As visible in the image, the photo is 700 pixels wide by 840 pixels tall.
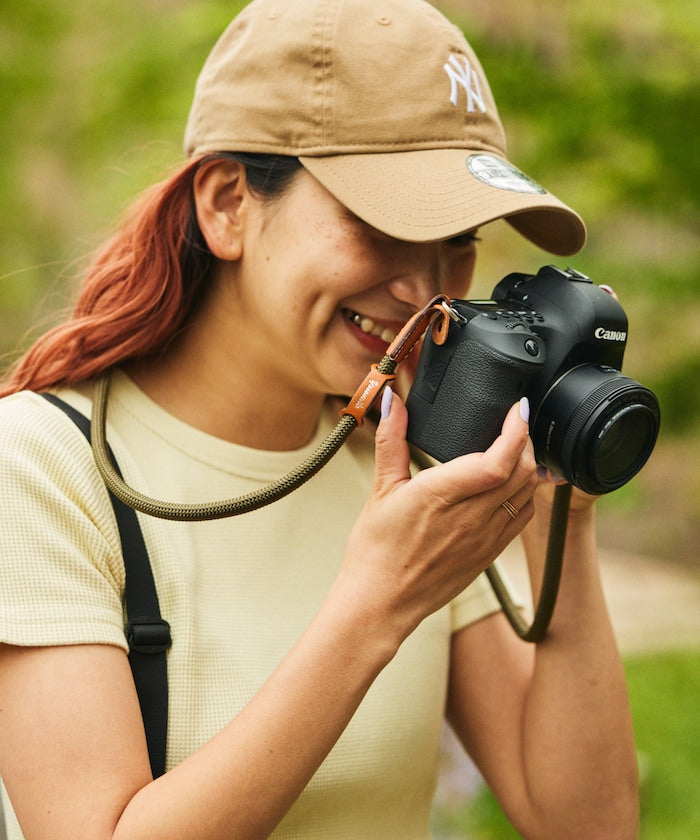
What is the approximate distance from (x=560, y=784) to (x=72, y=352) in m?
0.96

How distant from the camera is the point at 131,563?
1.27 meters

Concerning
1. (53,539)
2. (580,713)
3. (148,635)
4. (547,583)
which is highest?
(53,539)

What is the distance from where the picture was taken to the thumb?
118cm

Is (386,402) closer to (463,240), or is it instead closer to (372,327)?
(372,327)

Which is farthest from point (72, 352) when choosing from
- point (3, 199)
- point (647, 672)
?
point (3, 199)

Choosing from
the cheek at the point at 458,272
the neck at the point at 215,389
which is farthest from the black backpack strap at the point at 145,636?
the cheek at the point at 458,272

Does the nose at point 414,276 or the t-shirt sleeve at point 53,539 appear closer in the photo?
the t-shirt sleeve at point 53,539

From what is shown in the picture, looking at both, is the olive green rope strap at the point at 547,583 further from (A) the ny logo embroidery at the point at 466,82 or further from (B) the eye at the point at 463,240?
(A) the ny logo embroidery at the point at 466,82

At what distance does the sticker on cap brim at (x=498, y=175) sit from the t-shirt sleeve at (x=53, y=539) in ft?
2.07

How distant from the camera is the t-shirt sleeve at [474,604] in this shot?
1.61 metres

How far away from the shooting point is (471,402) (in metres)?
1.18

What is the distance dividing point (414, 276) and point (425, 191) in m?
0.13

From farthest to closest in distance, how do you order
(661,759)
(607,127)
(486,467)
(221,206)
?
1. (661,759)
2. (607,127)
3. (221,206)
4. (486,467)

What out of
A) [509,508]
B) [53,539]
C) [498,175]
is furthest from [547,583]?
[53,539]
